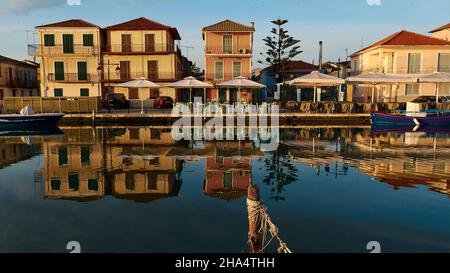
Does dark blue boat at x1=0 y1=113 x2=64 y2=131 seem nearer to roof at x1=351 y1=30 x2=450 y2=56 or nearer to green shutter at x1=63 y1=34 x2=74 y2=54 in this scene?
green shutter at x1=63 y1=34 x2=74 y2=54

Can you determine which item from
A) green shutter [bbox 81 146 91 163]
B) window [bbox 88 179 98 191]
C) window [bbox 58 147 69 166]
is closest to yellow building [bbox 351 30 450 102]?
green shutter [bbox 81 146 91 163]

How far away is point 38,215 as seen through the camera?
7891 millimetres

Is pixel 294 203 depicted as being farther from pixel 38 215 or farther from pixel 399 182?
pixel 38 215

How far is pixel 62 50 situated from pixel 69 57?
0.95m

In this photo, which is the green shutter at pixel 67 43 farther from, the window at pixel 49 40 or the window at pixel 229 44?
the window at pixel 229 44

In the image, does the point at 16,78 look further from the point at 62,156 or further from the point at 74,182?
the point at 74,182

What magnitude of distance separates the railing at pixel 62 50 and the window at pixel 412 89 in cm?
3197

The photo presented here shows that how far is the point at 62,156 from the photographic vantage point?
49.5 feet

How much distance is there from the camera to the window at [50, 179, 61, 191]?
1016 cm

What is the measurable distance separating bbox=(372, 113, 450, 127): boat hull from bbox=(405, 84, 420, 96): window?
11.9 metres

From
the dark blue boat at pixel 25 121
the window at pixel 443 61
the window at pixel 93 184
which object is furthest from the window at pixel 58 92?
the window at pixel 443 61

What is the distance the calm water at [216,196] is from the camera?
21.3 ft
